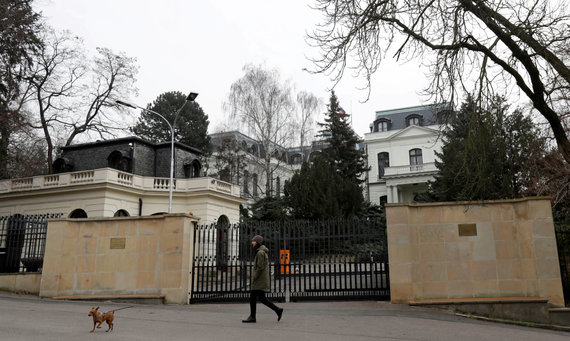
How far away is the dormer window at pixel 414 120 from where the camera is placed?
181 ft

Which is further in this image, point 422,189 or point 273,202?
point 422,189

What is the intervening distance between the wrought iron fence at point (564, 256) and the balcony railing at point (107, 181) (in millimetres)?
23010

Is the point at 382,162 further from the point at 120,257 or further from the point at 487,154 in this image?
the point at 120,257

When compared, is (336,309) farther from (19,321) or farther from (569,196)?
(569,196)

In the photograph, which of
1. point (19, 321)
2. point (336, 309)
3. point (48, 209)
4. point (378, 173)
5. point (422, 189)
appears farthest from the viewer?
point (378, 173)

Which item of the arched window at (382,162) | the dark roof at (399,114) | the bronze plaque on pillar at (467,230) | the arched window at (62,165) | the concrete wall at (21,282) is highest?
the dark roof at (399,114)

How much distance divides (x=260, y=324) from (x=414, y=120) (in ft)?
168

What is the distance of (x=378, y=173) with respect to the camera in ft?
180

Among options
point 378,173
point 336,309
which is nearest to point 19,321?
point 336,309

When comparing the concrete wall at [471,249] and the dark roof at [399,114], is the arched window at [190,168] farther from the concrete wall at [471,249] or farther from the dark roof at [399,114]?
the dark roof at [399,114]

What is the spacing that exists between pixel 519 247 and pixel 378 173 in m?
44.4

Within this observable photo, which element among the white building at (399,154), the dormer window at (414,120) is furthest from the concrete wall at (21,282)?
the dormer window at (414,120)

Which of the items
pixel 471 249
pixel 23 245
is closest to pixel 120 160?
pixel 23 245

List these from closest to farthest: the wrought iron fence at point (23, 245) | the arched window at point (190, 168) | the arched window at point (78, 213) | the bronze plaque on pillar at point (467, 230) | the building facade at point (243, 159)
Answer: the bronze plaque on pillar at point (467, 230)
the wrought iron fence at point (23, 245)
the arched window at point (78, 213)
the arched window at point (190, 168)
the building facade at point (243, 159)
